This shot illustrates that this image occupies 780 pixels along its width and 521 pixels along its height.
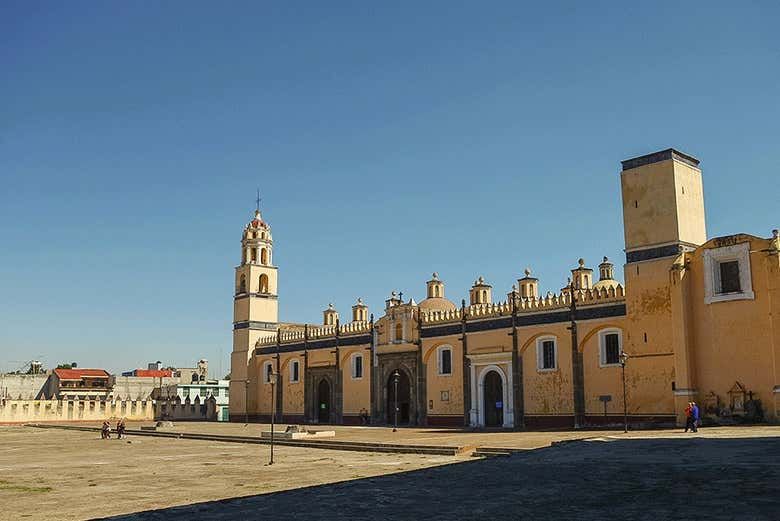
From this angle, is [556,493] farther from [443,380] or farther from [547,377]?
[443,380]

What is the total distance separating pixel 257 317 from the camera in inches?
2035

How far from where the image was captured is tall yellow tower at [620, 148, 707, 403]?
27.1m

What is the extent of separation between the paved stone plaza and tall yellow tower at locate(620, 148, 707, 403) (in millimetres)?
6468

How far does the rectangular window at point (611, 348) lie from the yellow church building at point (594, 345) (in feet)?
0.19

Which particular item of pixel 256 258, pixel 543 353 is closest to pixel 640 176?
pixel 543 353

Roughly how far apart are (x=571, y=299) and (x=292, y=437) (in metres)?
13.1

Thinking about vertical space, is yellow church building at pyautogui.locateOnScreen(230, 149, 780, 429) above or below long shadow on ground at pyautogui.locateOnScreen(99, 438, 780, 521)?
above

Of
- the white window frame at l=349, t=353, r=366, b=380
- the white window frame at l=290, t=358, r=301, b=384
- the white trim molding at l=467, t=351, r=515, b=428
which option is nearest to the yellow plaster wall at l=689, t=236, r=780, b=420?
the white trim molding at l=467, t=351, r=515, b=428

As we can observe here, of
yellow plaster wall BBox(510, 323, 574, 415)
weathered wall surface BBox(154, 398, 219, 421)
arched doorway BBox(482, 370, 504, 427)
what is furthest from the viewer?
weathered wall surface BBox(154, 398, 219, 421)

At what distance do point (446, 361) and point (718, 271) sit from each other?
1547 centimetres

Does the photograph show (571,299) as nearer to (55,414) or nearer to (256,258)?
(256,258)

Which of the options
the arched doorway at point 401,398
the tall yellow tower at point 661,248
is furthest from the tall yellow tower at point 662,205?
the arched doorway at point 401,398

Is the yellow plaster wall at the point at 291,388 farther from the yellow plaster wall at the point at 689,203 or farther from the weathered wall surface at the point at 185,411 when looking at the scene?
the yellow plaster wall at the point at 689,203

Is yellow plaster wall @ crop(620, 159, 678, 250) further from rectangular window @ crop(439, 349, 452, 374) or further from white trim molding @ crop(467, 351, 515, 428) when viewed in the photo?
rectangular window @ crop(439, 349, 452, 374)
